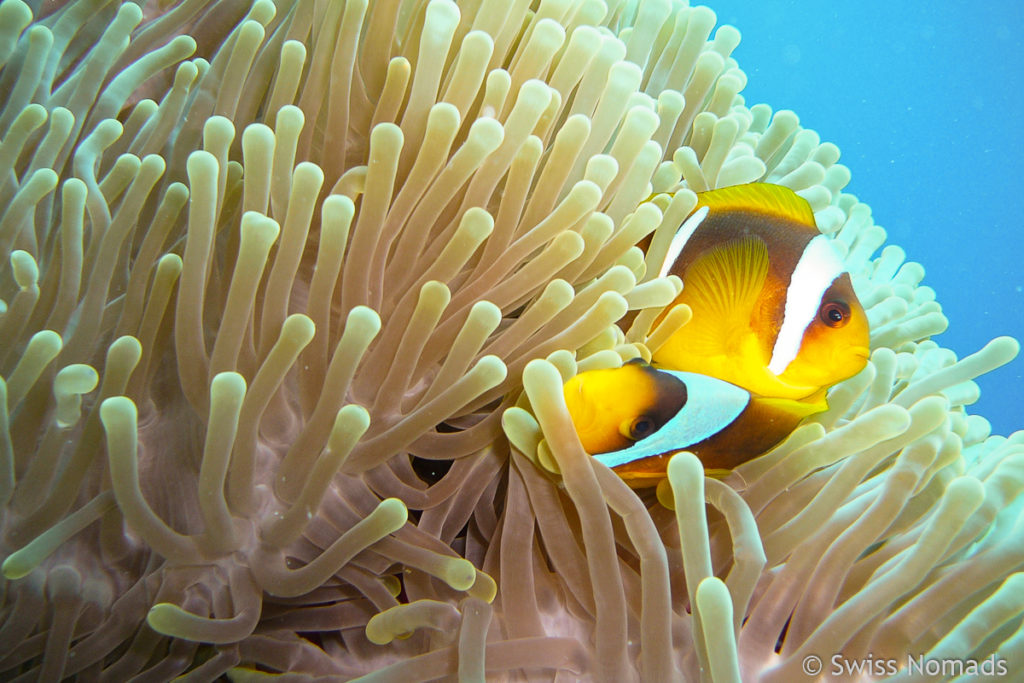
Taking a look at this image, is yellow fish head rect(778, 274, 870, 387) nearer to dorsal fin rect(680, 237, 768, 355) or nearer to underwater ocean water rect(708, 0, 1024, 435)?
dorsal fin rect(680, 237, 768, 355)

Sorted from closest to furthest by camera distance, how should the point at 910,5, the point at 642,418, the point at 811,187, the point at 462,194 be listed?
1. the point at 642,418
2. the point at 462,194
3. the point at 811,187
4. the point at 910,5

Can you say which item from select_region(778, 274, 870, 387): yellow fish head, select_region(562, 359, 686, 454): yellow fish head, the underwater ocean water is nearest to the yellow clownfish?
select_region(778, 274, 870, 387): yellow fish head

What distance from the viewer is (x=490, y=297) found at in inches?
34.7

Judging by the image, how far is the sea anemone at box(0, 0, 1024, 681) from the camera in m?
0.76

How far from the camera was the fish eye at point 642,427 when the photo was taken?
0.75 m

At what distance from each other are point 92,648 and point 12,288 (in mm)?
470

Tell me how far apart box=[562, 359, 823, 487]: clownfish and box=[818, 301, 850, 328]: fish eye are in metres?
0.11

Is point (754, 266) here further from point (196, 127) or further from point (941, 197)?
point (941, 197)

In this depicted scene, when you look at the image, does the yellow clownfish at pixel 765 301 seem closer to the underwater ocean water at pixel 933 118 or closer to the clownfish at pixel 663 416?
the clownfish at pixel 663 416

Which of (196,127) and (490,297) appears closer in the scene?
(490,297)

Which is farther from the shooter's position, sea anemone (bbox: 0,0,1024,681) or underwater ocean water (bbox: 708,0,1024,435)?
underwater ocean water (bbox: 708,0,1024,435)

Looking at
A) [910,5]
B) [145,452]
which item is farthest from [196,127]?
[910,5]

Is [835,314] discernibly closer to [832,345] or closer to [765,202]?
[832,345]

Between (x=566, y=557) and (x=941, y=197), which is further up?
(x=941, y=197)
